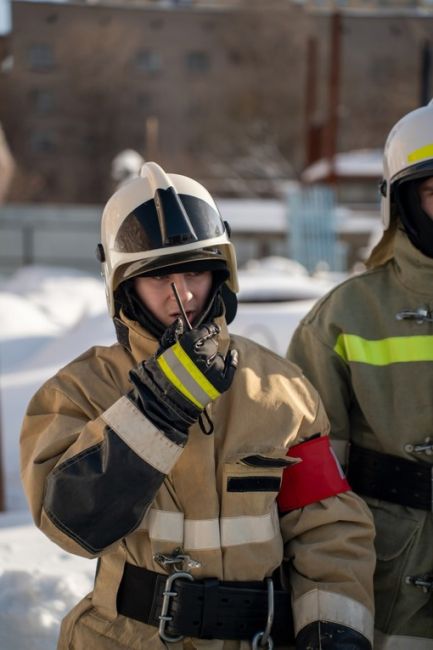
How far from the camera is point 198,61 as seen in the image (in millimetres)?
40031

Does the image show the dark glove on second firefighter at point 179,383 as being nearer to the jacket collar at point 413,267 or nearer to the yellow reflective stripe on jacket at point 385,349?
the yellow reflective stripe on jacket at point 385,349

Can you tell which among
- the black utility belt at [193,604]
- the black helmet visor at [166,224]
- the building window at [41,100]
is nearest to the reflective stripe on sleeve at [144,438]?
the black utility belt at [193,604]

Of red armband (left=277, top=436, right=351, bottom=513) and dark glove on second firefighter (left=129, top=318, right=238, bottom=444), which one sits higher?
dark glove on second firefighter (left=129, top=318, right=238, bottom=444)

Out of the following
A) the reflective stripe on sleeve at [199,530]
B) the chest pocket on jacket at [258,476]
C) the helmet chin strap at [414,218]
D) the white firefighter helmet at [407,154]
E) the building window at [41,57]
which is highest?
the building window at [41,57]

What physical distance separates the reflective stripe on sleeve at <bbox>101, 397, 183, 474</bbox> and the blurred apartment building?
31.8m

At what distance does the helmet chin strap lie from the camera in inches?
102

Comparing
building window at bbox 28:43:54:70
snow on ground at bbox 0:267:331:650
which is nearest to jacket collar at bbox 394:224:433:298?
snow on ground at bbox 0:267:331:650

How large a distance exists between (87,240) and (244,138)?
2152 cm

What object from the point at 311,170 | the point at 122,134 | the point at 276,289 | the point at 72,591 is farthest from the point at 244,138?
the point at 72,591

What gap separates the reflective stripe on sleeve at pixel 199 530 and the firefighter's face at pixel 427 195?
1.05 metres

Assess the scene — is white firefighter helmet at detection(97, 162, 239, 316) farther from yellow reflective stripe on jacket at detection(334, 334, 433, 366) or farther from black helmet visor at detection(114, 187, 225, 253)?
yellow reflective stripe on jacket at detection(334, 334, 433, 366)

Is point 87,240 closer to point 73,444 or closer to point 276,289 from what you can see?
point 276,289

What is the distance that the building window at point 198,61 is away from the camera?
39406 mm

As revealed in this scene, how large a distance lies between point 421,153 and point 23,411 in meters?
3.73
